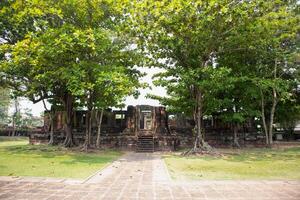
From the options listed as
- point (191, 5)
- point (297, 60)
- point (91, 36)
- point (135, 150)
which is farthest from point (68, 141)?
point (297, 60)

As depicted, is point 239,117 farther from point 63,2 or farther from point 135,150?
point 63,2

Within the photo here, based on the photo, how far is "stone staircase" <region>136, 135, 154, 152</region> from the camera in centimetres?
2180

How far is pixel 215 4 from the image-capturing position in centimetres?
1506

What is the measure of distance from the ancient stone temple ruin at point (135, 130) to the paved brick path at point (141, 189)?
562 inches

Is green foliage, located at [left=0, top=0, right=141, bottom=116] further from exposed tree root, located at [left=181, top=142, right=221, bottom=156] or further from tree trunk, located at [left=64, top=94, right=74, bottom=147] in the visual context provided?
exposed tree root, located at [left=181, top=142, right=221, bottom=156]

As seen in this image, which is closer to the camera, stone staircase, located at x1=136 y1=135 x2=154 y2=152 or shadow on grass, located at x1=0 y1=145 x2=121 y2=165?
shadow on grass, located at x1=0 y1=145 x2=121 y2=165

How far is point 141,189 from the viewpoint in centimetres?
Answer: 675

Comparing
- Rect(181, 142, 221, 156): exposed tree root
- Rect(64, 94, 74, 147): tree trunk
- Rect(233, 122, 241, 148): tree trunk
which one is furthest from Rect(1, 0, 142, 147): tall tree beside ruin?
Rect(233, 122, 241, 148): tree trunk

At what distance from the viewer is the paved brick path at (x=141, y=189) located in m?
5.96

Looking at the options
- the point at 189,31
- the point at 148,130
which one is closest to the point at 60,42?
the point at 189,31

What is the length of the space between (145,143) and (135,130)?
7.66 feet

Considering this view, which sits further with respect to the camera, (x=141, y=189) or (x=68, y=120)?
(x=68, y=120)

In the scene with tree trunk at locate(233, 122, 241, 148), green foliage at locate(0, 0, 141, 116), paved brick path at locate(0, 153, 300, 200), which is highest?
green foliage at locate(0, 0, 141, 116)

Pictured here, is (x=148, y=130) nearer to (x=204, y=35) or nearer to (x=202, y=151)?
(x=202, y=151)
